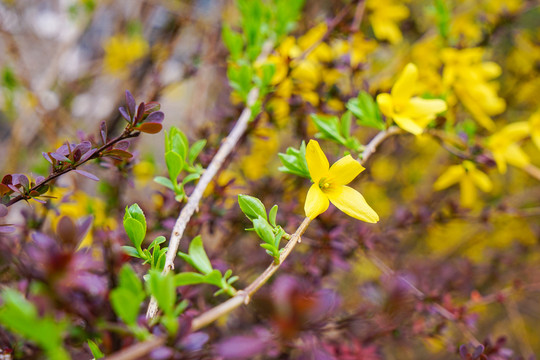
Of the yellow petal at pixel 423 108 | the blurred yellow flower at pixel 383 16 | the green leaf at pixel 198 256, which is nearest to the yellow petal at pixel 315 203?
the green leaf at pixel 198 256

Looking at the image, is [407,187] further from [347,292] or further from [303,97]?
[303,97]

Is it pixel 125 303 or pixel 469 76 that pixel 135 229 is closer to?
pixel 125 303

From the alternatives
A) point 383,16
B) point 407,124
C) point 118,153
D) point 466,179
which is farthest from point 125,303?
point 383,16

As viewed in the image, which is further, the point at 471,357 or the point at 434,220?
the point at 434,220

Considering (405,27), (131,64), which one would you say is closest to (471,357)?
(405,27)

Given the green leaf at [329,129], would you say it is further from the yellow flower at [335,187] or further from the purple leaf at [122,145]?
the purple leaf at [122,145]

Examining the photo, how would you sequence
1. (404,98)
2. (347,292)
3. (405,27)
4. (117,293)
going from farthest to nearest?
(347,292)
(405,27)
(404,98)
(117,293)
